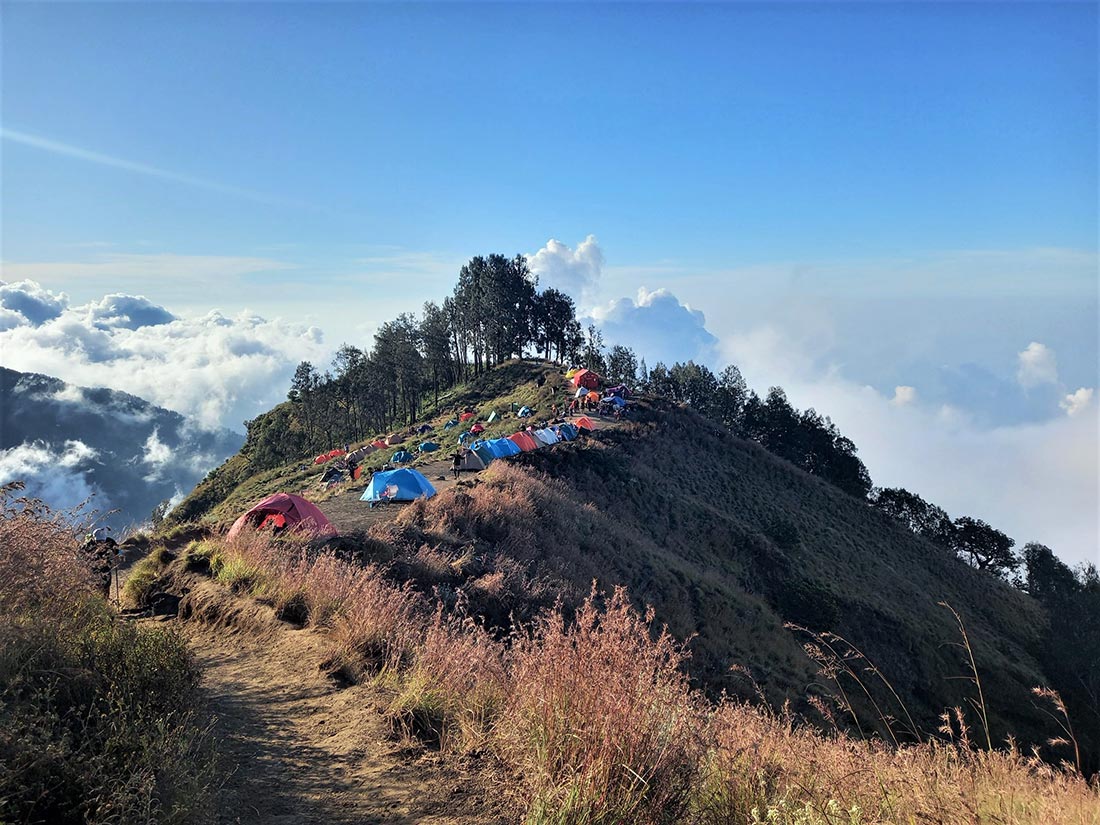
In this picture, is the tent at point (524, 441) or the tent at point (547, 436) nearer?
the tent at point (524, 441)

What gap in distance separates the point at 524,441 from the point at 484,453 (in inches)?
133

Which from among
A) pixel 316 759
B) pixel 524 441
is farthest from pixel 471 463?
pixel 316 759

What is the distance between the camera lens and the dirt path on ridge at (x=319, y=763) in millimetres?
3709

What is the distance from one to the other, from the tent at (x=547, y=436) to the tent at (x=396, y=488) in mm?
14231

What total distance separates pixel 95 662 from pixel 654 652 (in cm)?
436

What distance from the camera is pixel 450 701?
4.75 meters

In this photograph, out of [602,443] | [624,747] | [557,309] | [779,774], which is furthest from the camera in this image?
[557,309]

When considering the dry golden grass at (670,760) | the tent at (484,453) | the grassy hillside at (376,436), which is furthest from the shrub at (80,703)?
the grassy hillside at (376,436)

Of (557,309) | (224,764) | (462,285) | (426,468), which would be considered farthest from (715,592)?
(462,285)

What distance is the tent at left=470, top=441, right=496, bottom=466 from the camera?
110 ft

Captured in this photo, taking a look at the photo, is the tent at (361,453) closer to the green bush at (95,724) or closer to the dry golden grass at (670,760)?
the green bush at (95,724)

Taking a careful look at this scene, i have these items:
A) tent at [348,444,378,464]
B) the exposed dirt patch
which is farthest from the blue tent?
the exposed dirt patch

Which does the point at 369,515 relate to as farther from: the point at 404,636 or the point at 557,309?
the point at 557,309

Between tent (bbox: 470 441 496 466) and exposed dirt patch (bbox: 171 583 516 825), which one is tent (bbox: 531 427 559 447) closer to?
tent (bbox: 470 441 496 466)
